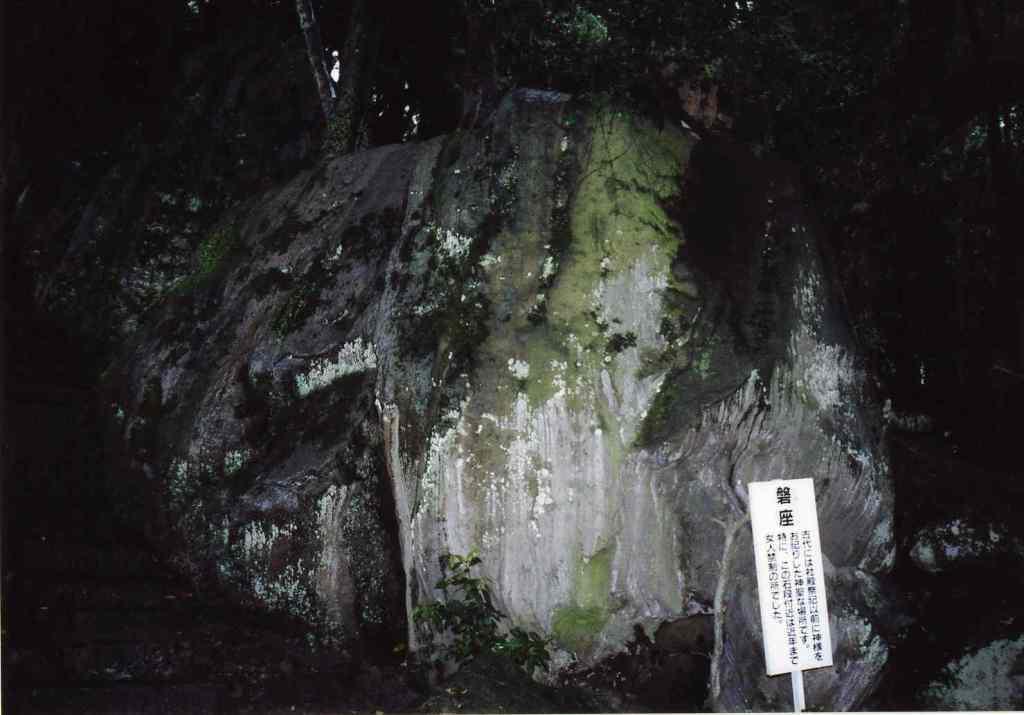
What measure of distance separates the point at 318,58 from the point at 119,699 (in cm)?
519

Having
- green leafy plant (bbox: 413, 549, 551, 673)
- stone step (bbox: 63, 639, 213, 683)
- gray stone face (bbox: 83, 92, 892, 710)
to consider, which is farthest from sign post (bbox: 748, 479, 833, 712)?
stone step (bbox: 63, 639, 213, 683)

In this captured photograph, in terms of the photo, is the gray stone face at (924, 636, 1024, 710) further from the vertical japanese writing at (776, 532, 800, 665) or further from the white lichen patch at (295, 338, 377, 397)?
the white lichen patch at (295, 338, 377, 397)

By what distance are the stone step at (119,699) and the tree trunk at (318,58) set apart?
4.64m

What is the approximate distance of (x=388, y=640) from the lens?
4824 millimetres

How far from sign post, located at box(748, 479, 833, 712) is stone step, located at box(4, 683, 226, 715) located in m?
2.95

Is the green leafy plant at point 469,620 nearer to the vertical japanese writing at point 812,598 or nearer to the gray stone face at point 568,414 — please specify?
the gray stone face at point 568,414

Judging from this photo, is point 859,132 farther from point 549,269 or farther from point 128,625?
point 128,625

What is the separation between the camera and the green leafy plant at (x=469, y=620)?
4.13 meters

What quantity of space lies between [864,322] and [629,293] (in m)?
2.64

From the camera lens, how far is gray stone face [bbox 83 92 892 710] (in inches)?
167

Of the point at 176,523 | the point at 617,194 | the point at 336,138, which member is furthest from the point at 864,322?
the point at 176,523

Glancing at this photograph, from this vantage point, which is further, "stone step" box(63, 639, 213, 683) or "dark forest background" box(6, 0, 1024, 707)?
"dark forest background" box(6, 0, 1024, 707)

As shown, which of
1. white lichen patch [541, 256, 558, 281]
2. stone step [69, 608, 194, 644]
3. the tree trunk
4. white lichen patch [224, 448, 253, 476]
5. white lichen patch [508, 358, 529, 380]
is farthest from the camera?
the tree trunk

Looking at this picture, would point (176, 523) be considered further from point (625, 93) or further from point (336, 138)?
point (625, 93)
